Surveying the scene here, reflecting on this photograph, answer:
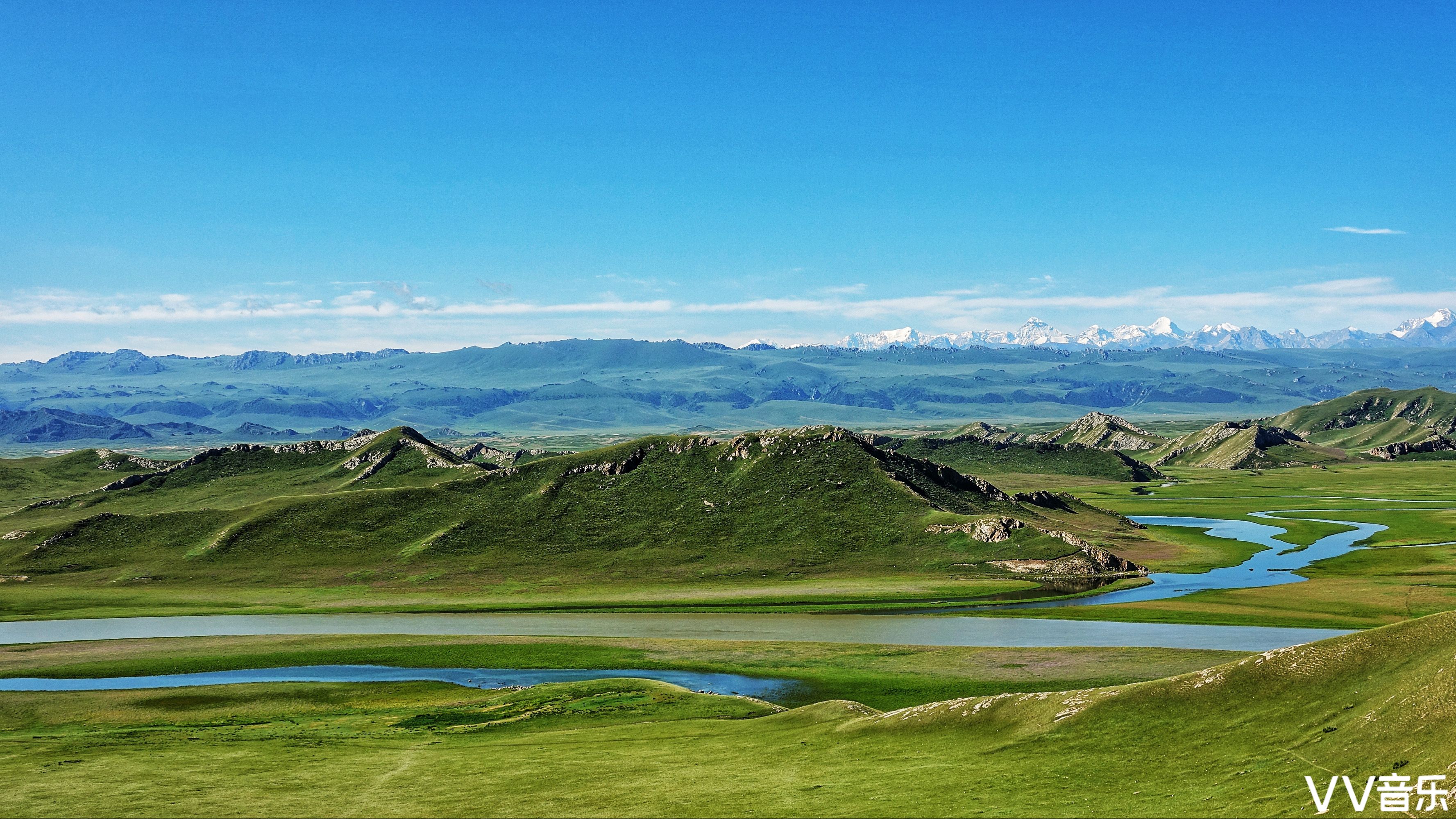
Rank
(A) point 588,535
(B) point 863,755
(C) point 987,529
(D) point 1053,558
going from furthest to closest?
(A) point 588,535 < (C) point 987,529 < (D) point 1053,558 < (B) point 863,755

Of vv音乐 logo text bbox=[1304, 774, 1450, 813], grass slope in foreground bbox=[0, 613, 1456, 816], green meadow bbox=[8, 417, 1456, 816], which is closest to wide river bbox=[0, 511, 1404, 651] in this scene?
green meadow bbox=[8, 417, 1456, 816]

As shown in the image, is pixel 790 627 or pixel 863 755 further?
pixel 790 627

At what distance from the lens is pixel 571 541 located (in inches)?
6988

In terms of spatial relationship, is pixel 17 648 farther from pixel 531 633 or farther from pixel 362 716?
pixel 362 716

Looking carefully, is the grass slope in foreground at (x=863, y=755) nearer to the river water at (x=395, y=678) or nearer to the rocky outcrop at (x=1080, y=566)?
the river water at (x=395, y=678)

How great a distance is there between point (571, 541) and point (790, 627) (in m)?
70.3

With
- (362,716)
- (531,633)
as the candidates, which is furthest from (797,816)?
(531,633)

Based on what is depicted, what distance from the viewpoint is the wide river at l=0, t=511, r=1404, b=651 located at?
10300 cm

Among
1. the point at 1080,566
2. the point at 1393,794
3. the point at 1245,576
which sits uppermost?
the point at 1393,794

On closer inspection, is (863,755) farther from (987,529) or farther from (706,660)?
(987,529)

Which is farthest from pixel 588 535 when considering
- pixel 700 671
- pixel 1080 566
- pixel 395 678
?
pixel 700 671

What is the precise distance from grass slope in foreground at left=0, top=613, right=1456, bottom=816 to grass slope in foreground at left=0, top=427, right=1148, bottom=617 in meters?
79.4

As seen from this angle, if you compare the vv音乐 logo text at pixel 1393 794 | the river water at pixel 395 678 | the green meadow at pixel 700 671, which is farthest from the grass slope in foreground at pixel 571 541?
the vv音乐 logo text at pixel 1393 794

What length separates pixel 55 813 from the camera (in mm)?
42938
